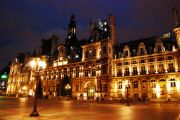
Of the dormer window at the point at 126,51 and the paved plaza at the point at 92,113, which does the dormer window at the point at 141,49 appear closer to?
the dormer window at the point at 126,51

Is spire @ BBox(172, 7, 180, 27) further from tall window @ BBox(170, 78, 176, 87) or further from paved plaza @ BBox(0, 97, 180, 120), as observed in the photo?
paved plaza @ BBox(0, 97, 180, 120)

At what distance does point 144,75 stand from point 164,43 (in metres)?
8.88

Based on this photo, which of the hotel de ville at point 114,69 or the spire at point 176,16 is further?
the spire at point 176,16

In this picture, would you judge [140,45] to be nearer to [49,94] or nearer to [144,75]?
[144,75]

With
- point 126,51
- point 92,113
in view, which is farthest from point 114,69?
point 92,113

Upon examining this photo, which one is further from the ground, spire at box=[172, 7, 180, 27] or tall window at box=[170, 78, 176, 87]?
spire at box=[172, 7, 180, 27]

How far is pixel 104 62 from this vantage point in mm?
47312

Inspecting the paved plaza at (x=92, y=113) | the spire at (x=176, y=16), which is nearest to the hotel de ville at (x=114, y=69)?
the spire at (x=176, y=16)

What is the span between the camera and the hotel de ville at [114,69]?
129 ft

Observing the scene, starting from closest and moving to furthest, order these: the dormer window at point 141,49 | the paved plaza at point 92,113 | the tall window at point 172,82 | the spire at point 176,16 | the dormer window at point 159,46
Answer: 1. the paved plaza at point 92,113
2. the tall window at point 172,82
3. the spire at point 176,16
4. the dormer window at point 159,46
5. the dormer window at point 141,49

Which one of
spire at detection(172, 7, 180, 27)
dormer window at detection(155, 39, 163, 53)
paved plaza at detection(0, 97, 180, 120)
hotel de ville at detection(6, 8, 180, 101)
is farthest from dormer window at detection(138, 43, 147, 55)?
paved plaza at detection(0, 97, 180, 120)

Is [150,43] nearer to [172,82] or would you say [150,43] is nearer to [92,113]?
[172,82]

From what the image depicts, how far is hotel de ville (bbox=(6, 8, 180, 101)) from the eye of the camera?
129 feet

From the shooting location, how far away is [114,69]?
155 feet
